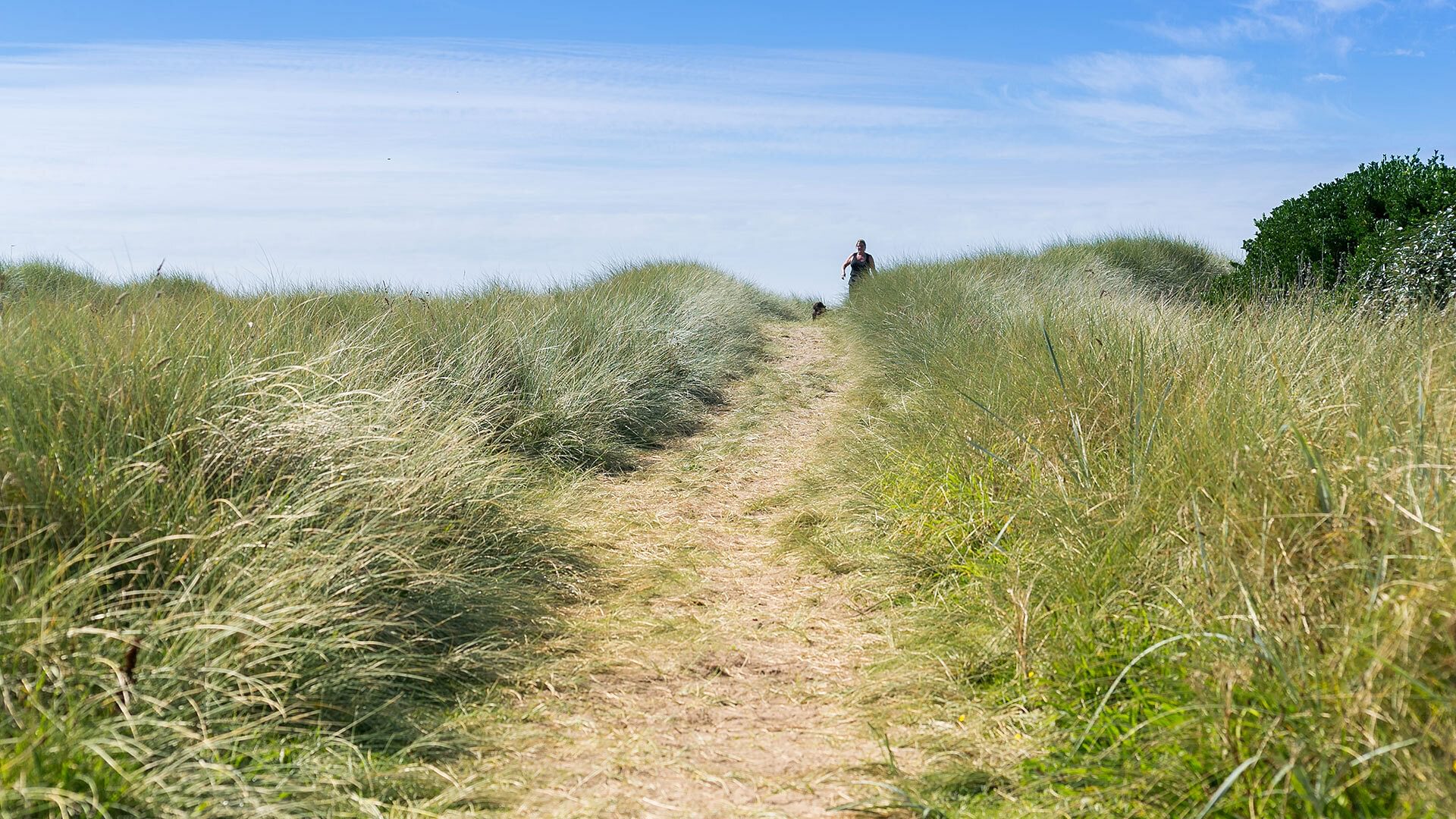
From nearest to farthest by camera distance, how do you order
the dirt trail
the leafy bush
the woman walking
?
the dirt trail < the leafy bush < the woman walking

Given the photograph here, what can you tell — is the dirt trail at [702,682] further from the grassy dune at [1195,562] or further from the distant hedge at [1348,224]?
the distant hedge at [1348,224]

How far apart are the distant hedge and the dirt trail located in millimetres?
5792

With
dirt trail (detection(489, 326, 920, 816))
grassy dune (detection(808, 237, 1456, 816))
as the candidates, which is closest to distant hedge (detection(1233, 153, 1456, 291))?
grassy dune (detection(808, 237, 1456, 816))

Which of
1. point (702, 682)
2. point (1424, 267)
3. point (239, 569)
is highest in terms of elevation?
point (1424, 267)

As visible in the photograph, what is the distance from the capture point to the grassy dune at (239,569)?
7.81 feet

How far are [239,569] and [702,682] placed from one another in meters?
1.53

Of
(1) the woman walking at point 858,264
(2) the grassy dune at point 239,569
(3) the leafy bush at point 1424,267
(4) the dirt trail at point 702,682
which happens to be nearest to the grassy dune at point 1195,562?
(4) the dirt trail at point 702,682

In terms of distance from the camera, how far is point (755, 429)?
8422mm

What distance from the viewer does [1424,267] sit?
7863mm

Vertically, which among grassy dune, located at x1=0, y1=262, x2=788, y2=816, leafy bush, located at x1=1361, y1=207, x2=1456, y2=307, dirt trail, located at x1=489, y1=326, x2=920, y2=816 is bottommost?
dirt trail, located at x1=489, y1=326, x2=920, y2=816

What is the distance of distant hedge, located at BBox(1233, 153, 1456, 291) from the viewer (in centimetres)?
888

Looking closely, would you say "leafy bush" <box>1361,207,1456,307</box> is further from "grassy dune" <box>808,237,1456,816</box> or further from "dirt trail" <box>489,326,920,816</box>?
"dirt trail" <box>489,326,920,816</box>

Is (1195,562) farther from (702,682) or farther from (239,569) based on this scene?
(239,569)

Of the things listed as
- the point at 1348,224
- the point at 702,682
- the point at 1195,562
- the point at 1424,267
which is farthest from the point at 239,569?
the point at 1348,224
